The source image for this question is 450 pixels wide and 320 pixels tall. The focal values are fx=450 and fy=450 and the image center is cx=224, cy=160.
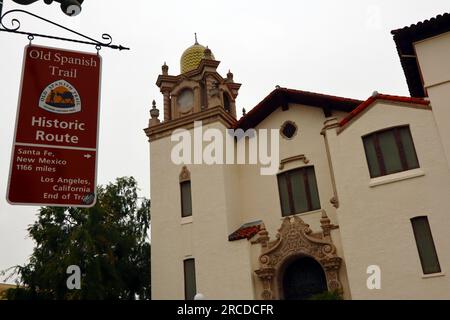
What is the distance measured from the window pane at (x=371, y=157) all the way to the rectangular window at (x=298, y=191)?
10.5 feet

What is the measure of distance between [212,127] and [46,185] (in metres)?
15.9

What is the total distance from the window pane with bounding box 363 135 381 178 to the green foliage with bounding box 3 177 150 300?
13.2 meters

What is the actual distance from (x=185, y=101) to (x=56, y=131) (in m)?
17.7

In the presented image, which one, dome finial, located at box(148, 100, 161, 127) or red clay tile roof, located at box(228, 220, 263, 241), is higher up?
dome finial, located at box(148, 100, 161, 127)

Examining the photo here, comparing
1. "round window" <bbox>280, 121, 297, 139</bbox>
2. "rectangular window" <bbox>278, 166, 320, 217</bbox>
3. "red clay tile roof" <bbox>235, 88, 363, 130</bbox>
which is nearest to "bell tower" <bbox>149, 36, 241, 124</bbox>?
"red clay tile roof" <bbox>235, 88, 363, 130</bbox>

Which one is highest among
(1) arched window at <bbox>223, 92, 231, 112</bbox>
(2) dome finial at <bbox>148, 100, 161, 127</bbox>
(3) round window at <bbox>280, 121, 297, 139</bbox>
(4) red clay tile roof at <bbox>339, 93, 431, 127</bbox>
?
(1) arched window at <bbox>223, 92, 231, 112</bbox>

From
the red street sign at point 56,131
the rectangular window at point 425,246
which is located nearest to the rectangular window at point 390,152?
the rectangular window at point 425,246

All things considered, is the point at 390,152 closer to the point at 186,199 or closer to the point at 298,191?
the point at 298,191

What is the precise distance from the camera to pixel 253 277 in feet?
59.5

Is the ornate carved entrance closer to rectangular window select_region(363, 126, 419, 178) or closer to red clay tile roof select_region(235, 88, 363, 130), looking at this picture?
rectangular window select_region(363, 126, 419, 178)

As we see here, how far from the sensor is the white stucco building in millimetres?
15117

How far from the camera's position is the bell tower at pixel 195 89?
2297cm

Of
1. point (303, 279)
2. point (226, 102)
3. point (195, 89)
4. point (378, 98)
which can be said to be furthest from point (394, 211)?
point (195, 89)
